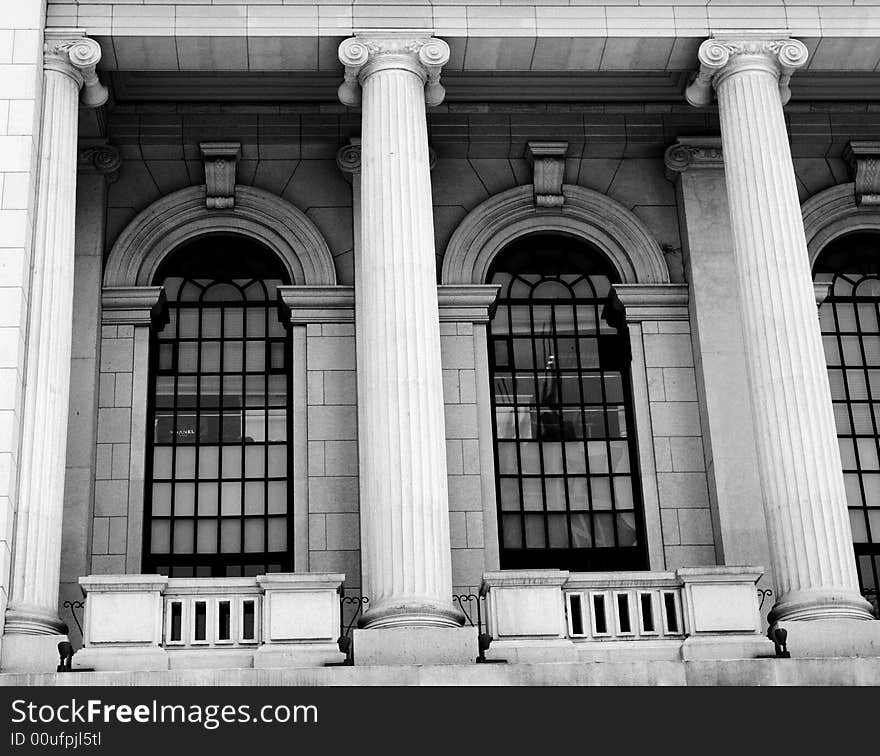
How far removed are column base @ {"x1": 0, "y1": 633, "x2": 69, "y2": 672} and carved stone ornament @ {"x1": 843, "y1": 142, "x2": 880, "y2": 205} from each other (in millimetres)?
18290

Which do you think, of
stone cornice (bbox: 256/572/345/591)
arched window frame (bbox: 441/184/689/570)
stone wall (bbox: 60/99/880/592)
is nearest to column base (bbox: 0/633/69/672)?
stone cornice (bbox: 256/572/345/591)

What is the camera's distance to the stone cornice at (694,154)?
3288 cm

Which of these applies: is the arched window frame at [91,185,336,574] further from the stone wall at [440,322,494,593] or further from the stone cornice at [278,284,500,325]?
the stone wall at [440,322,494,593]

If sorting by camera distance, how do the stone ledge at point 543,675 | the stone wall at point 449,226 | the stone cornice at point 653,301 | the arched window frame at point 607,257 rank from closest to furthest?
the stone ledge at point 543,675
the stone wall at point 449,226
the arched window frame at point 607,257
the stone cornice at point 653,301

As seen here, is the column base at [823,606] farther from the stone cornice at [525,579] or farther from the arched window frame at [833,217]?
the arched window frame at [833,217]

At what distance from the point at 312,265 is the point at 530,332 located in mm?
Answer: 4399

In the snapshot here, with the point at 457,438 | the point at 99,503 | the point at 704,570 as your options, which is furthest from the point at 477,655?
the point at 99,503

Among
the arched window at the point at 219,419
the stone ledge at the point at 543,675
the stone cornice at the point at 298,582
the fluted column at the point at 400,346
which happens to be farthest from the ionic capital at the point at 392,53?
the stone ledge at the point at 543,675

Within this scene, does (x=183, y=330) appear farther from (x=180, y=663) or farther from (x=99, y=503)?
(x=180, y=663)

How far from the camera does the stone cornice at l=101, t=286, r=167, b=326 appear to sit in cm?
3150

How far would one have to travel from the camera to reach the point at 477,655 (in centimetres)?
2464

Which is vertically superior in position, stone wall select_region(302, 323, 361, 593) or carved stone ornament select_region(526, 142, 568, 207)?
carved stone ornament select_region(526, 142, 568, 207)

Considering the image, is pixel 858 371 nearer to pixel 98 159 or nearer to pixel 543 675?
pixel 543 675

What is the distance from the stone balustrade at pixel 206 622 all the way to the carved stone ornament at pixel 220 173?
9505 mm
